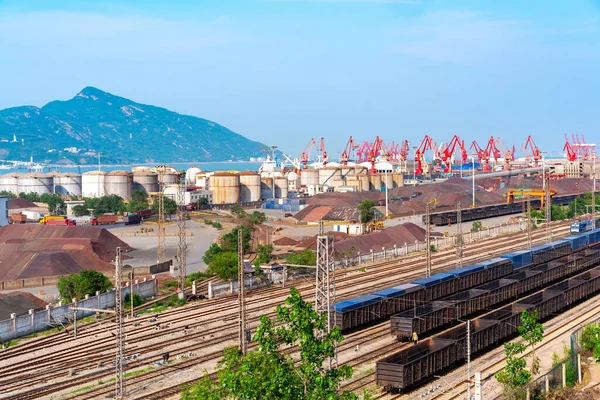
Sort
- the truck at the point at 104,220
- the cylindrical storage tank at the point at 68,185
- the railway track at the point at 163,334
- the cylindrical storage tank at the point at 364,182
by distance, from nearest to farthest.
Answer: the railway track at the point at 163,334 < the truck at the point at 104,220 < the cylindrical storage tank at the point at 364,182 < the cylindrical storage tank at the point at 68,185

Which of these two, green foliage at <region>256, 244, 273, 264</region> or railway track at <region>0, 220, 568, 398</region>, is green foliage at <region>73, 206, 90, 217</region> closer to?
green foliage at <region>256, 244, 273, 264</region>

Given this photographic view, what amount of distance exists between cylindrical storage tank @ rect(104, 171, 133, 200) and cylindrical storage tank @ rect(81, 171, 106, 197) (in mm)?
2271

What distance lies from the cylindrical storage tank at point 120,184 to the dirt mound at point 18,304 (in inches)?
3251

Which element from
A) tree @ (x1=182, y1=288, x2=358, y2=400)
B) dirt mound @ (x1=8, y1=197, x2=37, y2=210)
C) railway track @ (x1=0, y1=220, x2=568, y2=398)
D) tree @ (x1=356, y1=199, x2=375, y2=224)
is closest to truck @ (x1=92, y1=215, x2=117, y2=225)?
dirt mound @ (x1=8, y1=197, x2=37, y2=210)

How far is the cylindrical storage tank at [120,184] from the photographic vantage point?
113250 millimetres

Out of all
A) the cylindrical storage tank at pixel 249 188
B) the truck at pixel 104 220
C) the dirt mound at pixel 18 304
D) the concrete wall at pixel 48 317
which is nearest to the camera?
the concrete wall at pixel 48 317

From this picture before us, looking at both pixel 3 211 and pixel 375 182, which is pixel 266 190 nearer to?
pixel 375 182

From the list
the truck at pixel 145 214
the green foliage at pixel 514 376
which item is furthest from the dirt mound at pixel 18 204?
the green foliage at pixel 514 376

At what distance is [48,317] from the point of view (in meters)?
28.7

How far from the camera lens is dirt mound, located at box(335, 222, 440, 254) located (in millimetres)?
48438

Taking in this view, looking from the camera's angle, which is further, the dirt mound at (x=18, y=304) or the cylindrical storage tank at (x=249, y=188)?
the cylindrical storage tank at (x=249, y=188)

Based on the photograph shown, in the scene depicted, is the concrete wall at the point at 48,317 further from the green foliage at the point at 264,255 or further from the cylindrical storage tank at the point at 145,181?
the cylindrical storage tank at the point at 145,181

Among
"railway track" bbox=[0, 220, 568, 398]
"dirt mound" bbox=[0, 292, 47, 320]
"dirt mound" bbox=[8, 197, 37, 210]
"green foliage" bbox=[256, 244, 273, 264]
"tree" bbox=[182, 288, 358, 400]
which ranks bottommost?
"railway track" bbox=[0, 220, 568, 398]

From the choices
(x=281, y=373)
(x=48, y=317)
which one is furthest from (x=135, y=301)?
(x=281, y=373)
